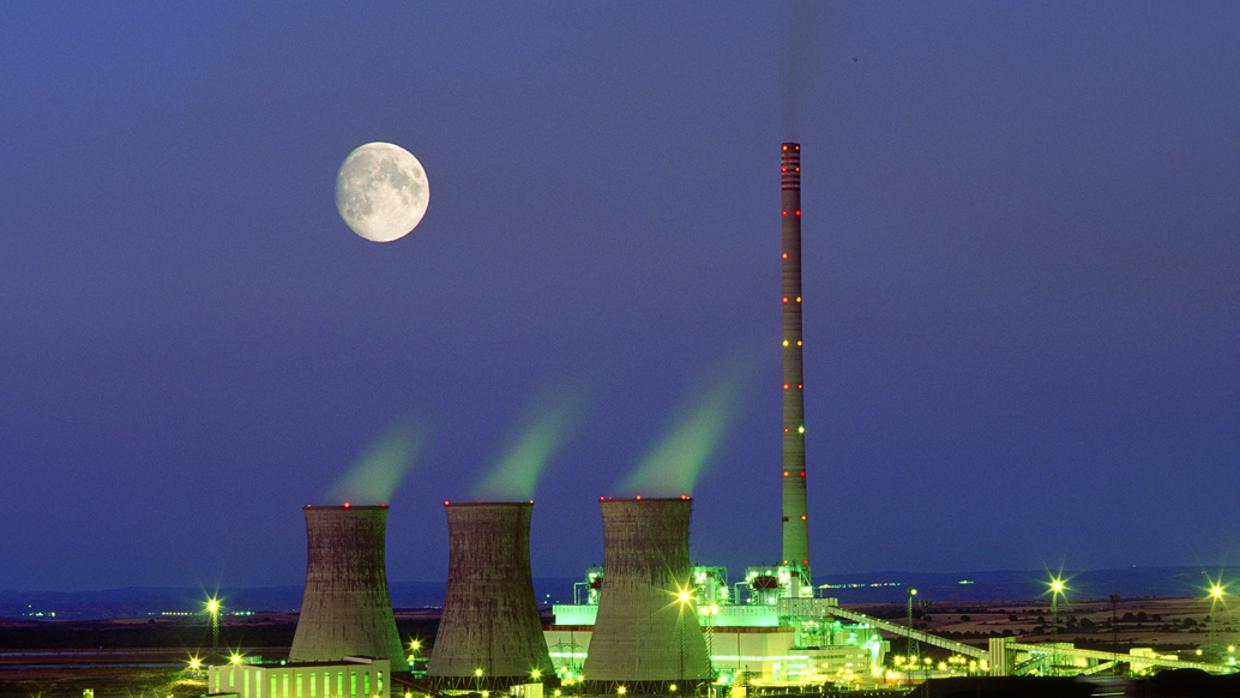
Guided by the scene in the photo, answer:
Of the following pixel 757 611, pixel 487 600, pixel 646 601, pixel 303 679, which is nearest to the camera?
pixel 303 679

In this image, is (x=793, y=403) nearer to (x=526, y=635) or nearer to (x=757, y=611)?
(x=757, y=611)

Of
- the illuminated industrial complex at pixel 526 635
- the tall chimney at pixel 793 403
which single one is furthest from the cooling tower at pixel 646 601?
the tall chimney at pixel 793 403

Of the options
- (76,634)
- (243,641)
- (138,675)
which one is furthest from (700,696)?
(76,634)

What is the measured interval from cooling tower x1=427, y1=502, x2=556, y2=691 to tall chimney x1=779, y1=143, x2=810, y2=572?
84.0ft

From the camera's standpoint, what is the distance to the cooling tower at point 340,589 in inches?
3046

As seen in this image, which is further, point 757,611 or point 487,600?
point 757,611

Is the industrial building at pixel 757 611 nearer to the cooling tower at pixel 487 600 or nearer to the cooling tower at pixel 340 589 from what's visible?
the cooling tower at pixel 487 600

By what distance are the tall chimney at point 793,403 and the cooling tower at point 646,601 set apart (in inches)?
1023

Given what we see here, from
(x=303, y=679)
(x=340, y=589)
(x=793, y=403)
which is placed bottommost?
(x=303, y=679)

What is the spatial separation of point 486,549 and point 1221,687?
34886 millimetres

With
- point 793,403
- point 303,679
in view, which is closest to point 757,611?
point 793,403

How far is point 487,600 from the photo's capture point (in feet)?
251

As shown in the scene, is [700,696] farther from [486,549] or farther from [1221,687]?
[1221,687]

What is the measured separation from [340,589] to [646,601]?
1223cm
